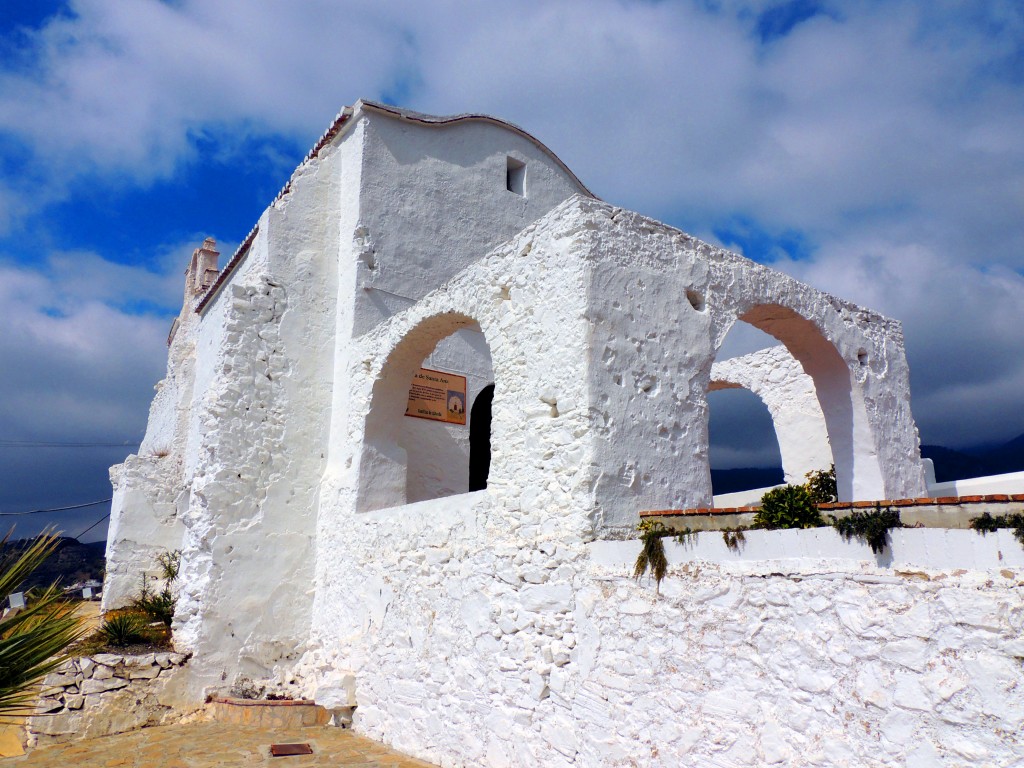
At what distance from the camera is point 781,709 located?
3.93 meters

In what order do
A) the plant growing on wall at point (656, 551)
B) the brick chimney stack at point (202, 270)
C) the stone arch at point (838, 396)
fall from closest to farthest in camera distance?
the plant growing on wall at point (656, 551)
the stone arch at point (838, 396)
the brick chimney stack at point (202, 270)

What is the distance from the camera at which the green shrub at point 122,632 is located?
Result: 809cm

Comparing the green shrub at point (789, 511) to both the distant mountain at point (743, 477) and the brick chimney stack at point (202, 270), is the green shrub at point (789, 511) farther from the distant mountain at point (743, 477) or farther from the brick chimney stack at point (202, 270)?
the distant mountain at point (743, 477)

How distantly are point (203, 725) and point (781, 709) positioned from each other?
602cm

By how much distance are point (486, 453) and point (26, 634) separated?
6.86 metres

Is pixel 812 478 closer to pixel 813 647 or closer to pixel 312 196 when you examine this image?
pixel 813 647

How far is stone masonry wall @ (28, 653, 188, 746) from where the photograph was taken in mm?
7297

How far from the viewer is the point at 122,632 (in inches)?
319

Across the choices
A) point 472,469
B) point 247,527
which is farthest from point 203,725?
point 472,469

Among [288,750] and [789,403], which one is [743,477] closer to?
[789,403]

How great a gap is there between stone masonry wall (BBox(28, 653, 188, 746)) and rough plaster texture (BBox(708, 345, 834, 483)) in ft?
25.2

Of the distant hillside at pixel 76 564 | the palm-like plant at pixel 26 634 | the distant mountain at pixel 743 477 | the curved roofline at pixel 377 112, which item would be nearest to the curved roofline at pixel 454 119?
the curved roofline at pixel 377 112

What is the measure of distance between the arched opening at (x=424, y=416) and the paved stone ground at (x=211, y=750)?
7.64 ft

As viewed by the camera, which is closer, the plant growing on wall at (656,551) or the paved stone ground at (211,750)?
the plant growing on wall at (656,551)
